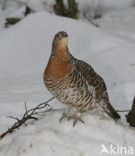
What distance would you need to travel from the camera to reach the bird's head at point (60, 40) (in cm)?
313

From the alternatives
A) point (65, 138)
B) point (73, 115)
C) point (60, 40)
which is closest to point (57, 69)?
point (60, 40)

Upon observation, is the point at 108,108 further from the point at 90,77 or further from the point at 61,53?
the point at 61,53

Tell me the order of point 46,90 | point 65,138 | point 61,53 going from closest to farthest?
point 65,138, point 61,53, point 46,90

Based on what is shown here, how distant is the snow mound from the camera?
9.39 ft

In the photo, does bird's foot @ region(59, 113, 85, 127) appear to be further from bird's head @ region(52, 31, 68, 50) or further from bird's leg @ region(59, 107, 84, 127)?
bird's head @ region(52, 31, 68, 50)

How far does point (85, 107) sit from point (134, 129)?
49 centimetres

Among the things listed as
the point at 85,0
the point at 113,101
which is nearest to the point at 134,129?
the point at 113,101

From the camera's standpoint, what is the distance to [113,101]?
4648 mm

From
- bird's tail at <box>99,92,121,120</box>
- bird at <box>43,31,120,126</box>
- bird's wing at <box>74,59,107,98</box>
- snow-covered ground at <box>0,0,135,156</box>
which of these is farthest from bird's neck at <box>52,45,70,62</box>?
bird's tail at <box>99,92,121,120</box>

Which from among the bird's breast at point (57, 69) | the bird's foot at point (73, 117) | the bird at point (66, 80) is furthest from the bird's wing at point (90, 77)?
the bird's foot at point (73, 117)

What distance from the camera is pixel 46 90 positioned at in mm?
5199

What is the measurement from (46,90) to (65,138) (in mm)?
2308

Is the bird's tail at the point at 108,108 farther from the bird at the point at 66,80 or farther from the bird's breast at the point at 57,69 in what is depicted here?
the bird's breast at the point at 57,69

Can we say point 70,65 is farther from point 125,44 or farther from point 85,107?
point 125,44
